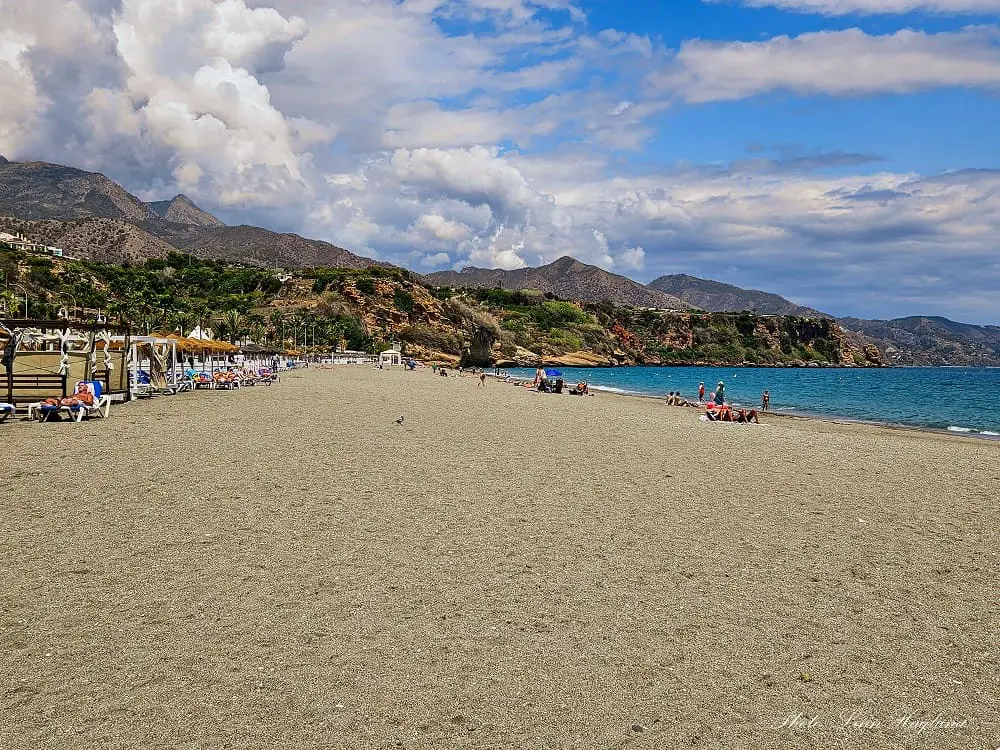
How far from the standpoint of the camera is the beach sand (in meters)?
3.44

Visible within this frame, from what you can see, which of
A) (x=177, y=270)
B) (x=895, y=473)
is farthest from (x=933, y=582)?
(x=177, y=270)

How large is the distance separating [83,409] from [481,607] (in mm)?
13091

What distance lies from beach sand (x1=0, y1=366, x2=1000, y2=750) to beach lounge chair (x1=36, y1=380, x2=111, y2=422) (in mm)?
5137

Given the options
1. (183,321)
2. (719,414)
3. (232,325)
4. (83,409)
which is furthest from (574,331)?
(83,409)

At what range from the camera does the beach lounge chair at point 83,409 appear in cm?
1437

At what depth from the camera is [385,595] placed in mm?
5016

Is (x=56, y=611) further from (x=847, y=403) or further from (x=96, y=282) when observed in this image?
(x=96, y=282)

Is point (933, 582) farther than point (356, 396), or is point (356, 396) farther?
point (356, 396)

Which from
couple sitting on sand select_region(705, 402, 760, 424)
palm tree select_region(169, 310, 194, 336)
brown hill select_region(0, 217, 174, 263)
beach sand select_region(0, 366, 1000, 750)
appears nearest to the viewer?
beach sand select_region(0, 366, 1000, 750)

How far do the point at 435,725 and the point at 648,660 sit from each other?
1.39 meters

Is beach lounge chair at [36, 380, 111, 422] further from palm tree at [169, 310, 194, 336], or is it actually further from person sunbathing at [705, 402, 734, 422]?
palm tree at [169, 310, 194, 336]

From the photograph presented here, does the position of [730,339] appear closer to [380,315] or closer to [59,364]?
[380,315]

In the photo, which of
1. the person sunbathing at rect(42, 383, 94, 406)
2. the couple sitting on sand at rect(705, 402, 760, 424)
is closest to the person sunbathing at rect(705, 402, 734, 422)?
the couple sitting on sand at rect(705, 402, 760, 424)

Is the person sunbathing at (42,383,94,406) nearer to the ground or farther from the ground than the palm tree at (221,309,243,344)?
nearer to the ground
